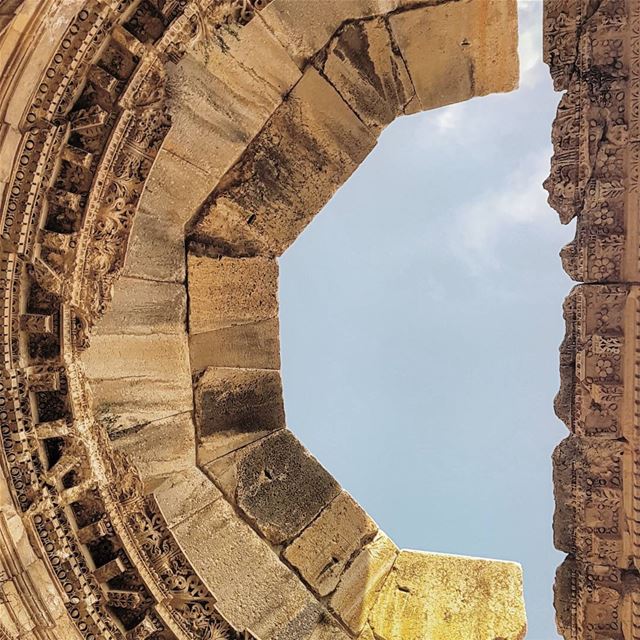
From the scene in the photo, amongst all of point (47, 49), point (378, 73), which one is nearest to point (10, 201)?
point (47, 49)

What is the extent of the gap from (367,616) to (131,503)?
2.35 metres

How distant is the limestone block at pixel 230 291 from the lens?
447cm

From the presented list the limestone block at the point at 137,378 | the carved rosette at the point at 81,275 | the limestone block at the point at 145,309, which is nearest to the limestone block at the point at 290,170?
the limestone block at the point at 145,309

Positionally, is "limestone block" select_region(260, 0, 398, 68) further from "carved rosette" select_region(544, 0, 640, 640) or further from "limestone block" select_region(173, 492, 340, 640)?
"limestone block" select_region(173, 492, 340, 640)

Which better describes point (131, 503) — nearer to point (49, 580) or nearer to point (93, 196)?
point (49, 580)

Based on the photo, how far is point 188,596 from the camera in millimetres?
3883

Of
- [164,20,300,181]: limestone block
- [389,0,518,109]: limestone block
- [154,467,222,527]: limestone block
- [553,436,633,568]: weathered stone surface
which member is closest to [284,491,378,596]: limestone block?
[154,467,222,527]: limestone block

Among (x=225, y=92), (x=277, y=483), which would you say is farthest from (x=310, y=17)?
(x=277, y=483)

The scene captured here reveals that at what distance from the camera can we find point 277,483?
4.88m

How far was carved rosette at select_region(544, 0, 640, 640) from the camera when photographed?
370 centimetres

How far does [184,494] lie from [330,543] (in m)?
1.42

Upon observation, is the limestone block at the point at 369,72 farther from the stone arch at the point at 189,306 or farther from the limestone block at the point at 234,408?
the limestone block at the point at 234,408

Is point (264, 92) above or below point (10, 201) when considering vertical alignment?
above

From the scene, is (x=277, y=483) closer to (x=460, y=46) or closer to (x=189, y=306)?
(x=189, y=306)
